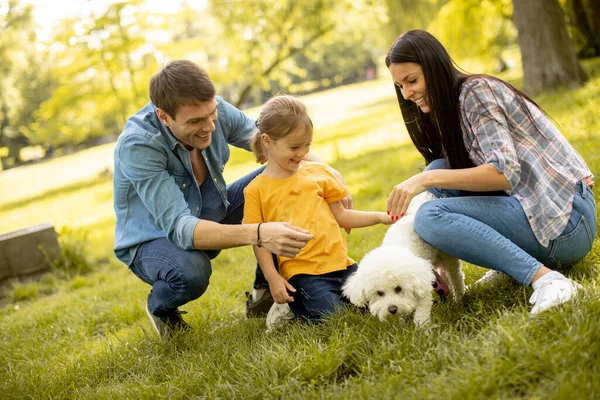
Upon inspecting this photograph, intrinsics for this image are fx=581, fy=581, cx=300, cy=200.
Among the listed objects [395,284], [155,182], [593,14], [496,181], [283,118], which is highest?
[283,118]

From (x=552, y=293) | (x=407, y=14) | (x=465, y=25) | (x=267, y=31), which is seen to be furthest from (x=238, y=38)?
(x=552, y=293)

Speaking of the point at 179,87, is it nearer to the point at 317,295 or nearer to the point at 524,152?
the point at 317,295

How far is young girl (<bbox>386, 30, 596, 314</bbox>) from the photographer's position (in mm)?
2703

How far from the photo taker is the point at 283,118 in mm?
3186

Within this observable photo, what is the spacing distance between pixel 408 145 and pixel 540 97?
7.54 ft

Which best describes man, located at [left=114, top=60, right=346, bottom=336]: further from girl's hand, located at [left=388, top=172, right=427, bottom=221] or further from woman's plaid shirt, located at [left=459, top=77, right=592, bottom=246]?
woman's plaid shirt, located at [left=459, top=77, right=592, bottom=246]

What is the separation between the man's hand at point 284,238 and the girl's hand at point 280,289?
13.7 inches

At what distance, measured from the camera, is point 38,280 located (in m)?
6.34

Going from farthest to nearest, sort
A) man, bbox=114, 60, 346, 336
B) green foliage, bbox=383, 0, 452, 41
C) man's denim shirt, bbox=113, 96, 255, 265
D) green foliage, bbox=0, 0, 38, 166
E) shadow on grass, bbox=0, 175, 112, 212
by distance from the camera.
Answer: green foliage, bbox=0, 0, 38, 166, shadow on grass, bbox=0, 175, 112, 212, green foliage, bbox=383, 0, 452, 41, man's denim shirt, bbox=113, 96, 255, 265, man, bbox=114, 60, 346, 336

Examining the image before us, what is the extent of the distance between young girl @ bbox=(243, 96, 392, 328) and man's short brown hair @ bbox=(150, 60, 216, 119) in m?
0.37

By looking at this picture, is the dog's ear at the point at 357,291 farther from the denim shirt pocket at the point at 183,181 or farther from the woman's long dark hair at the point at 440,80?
the denim shirt pocket at the point at 183,181

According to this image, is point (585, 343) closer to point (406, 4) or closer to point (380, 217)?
point (380, 217)

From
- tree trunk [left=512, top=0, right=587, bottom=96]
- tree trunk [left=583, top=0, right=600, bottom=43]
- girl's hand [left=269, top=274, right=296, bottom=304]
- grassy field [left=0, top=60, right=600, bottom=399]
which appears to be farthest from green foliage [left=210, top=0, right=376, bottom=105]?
girl's hand [left=269, top=274, right=296, bottom=304]

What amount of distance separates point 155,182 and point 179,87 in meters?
0.55
